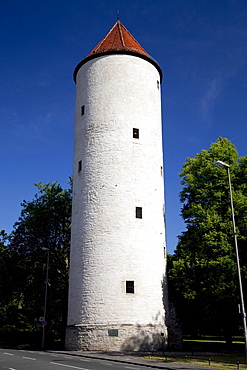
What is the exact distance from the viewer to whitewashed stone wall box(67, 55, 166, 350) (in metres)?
24.7

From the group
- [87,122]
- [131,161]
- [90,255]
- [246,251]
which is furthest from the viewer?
[87,122]

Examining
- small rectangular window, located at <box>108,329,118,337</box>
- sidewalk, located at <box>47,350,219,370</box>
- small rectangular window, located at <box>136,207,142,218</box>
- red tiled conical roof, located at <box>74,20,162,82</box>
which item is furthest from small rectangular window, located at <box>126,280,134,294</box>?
red tiled conical roof, located at <box>74,20,162,82</box>

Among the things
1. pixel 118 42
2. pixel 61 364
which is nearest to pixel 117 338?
pixel 61 364

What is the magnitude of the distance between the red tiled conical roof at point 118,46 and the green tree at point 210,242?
Answer: 32.7 feet

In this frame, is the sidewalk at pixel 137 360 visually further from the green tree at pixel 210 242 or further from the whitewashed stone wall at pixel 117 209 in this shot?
the green tree at pixel 210 242

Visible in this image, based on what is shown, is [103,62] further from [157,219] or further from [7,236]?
[7,236]

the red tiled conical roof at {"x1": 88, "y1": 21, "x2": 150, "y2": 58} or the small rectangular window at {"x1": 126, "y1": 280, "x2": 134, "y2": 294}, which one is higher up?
the red tiled conical roof at {"x1": 88, "y1": 21, "x2": 150, "y2": 58}

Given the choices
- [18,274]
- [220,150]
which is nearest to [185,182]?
[220,150]


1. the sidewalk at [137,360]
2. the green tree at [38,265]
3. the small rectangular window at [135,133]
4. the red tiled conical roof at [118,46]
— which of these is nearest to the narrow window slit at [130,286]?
the sidewalk at [137,360]

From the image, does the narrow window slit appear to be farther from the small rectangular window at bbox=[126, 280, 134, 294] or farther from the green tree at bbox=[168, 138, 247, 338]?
the green tree at bbox=[168, 138, 247, 338]

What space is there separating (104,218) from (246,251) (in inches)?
376

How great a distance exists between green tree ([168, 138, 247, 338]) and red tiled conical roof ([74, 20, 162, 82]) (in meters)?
9.97

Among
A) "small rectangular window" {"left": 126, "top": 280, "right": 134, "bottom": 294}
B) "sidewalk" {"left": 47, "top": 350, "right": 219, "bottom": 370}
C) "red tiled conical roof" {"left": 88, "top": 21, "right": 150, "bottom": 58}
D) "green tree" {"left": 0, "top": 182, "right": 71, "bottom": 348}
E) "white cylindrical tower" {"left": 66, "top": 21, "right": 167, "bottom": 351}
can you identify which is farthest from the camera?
"green tree" {"left": 0, "top": 182, "right": 71, "bottom": 348}

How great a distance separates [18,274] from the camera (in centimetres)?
3762
